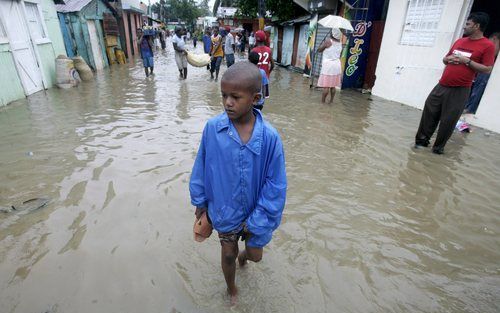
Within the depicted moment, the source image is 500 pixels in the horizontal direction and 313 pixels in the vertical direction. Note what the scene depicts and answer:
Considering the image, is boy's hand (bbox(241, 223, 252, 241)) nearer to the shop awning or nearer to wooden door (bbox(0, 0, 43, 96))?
A: wooden door (bbox(0, 0, 43, 96))

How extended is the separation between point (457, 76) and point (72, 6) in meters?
14.4

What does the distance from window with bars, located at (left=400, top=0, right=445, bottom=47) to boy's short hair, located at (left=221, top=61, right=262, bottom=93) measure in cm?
765

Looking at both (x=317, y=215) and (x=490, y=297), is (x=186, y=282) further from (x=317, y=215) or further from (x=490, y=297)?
(x=490, y=297)

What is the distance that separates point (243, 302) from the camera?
221 cm

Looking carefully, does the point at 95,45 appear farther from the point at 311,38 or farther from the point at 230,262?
the point at 230,262

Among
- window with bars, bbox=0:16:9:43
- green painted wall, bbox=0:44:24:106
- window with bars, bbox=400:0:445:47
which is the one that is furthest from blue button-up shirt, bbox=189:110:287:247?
window with bars, bbox=0:16:9:43

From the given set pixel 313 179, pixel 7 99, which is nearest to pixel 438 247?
pixel 313 179

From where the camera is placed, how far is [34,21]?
29.4 feet

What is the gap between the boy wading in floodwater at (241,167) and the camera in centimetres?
170

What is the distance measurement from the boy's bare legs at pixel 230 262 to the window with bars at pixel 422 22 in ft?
26.0

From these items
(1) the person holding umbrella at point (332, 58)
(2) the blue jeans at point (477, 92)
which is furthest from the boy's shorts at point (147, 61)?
(2) the blue jeans at point (477, 92)

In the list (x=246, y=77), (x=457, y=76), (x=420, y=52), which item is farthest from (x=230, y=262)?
(x=420, y=52)

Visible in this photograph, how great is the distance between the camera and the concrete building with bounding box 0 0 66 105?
287 inches

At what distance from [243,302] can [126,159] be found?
297cm
